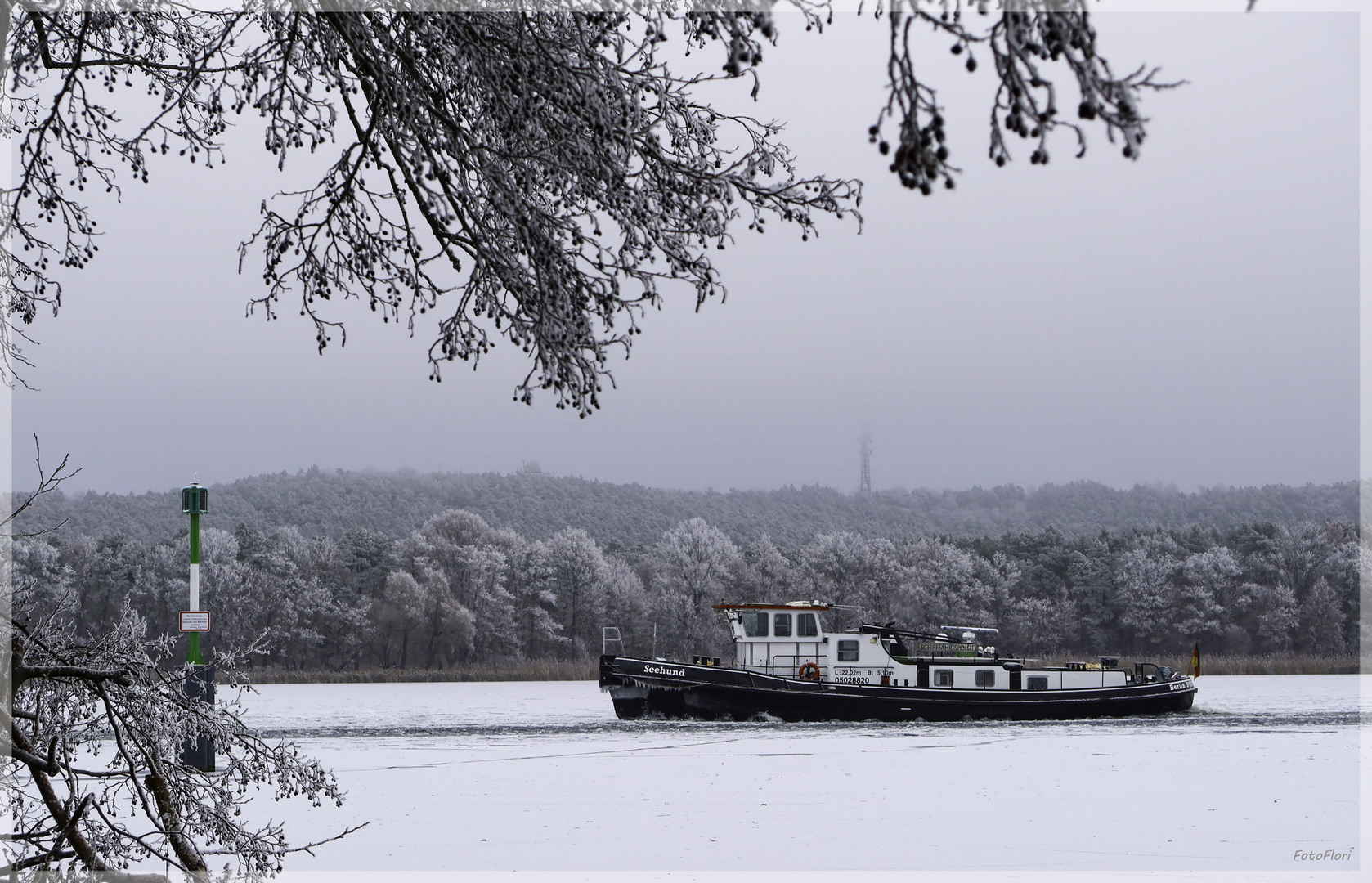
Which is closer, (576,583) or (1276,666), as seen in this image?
(1276,666)

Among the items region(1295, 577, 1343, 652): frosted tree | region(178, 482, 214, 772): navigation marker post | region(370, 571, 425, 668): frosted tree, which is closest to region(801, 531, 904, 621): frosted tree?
region(370, 571, 425, 668): frosted tree

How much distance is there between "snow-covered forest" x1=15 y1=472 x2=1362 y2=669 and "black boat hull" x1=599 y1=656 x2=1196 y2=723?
36.2 metres

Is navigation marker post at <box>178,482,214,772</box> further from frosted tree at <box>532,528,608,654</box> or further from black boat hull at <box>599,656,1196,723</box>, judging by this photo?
frosted tree at <box>532,528,608,654</box>

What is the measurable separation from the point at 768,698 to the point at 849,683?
6.49 ft

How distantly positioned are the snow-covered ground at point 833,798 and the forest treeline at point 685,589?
39.3 metres

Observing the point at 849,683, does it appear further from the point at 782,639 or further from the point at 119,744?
the point at 119,744

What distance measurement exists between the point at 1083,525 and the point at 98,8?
4906 inches

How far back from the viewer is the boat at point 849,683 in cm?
2969

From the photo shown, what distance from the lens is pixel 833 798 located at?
46.6 ft

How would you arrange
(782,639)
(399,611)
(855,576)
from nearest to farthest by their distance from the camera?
(782,639) < (855,576) < (399,611)

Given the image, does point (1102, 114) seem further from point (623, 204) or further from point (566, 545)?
point (566, 545)

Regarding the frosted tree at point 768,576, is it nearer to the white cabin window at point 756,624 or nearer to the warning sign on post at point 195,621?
the white cabin window at point 756,624

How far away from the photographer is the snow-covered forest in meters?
66.1

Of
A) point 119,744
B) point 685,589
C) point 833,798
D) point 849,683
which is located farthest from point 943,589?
point 119,744
